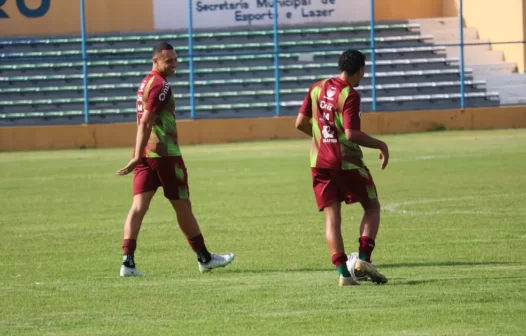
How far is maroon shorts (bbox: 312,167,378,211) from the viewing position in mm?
9195

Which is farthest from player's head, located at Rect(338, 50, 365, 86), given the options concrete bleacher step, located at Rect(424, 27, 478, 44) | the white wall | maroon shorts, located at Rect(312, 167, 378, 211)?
the white wall

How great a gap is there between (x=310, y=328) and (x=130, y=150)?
21.9 m

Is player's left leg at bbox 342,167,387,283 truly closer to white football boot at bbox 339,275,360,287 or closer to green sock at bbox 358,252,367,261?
green sock at bbox 358,252,367,261

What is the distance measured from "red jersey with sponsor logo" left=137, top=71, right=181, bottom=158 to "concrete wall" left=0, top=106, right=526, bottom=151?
20787mm

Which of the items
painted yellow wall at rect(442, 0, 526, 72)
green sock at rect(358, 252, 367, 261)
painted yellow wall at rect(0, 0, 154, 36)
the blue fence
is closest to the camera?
green sock at rect(358, 252, 367, 261)

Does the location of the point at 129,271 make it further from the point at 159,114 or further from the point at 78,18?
the point at 78,18

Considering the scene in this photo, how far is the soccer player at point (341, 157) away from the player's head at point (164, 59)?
1.33 metres

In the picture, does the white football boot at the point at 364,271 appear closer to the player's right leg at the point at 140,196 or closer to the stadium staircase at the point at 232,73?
the player's right leg at the point at 140,196

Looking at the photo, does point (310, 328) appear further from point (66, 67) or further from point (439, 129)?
point (66, 67)

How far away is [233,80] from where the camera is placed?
1335 inches

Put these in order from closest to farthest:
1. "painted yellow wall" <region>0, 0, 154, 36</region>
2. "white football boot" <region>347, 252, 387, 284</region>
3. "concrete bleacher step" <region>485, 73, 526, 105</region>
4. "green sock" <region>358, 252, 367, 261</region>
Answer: "white football boot" <region>347, 252, 387, 284</region>, "green sock" <region>358, 252, 367, 261</region>, "concrete bleacher step" <region>485, 73, 526, 105</region>, "painted yellow wall" <region>0, 0, 154, 36</region>

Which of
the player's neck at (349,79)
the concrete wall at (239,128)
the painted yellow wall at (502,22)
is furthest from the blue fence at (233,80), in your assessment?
the player's neck at (349,79)

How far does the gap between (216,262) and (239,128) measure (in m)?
21.1

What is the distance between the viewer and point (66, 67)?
112 ft
